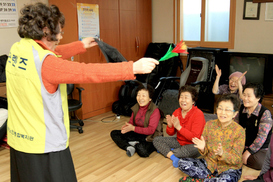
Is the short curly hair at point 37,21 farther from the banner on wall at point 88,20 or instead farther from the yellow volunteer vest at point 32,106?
the banner on wall at point 88,20

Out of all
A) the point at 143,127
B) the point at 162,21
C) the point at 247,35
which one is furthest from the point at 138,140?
the point at 162,21

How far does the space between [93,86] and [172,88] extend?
1.35 metres

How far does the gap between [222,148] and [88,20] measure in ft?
9.58

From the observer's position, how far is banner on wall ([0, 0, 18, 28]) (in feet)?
12.8

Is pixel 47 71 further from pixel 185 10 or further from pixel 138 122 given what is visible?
pixel 185 10

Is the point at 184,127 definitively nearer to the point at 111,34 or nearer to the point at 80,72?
the point at 80,72

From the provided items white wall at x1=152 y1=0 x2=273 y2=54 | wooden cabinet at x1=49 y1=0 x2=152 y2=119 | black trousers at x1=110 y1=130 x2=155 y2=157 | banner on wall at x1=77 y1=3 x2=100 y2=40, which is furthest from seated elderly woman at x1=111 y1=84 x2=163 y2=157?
white wall at x1=152 y1=0 x2=273 y2=54

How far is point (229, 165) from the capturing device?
2.51 metres

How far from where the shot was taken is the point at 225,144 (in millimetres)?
2482

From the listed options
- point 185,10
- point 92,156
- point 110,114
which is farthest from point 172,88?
point 92,156

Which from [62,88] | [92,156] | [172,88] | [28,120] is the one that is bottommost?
[92,156]

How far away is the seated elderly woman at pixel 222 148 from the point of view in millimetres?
2414

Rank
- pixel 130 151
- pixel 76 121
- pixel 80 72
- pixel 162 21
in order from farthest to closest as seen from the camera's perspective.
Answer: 1. pixel 162 21
2. pixel 76 121
3. pixel 130 151
4. pixel 80 72

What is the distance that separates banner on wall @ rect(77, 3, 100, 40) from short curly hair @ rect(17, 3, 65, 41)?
117 inches
